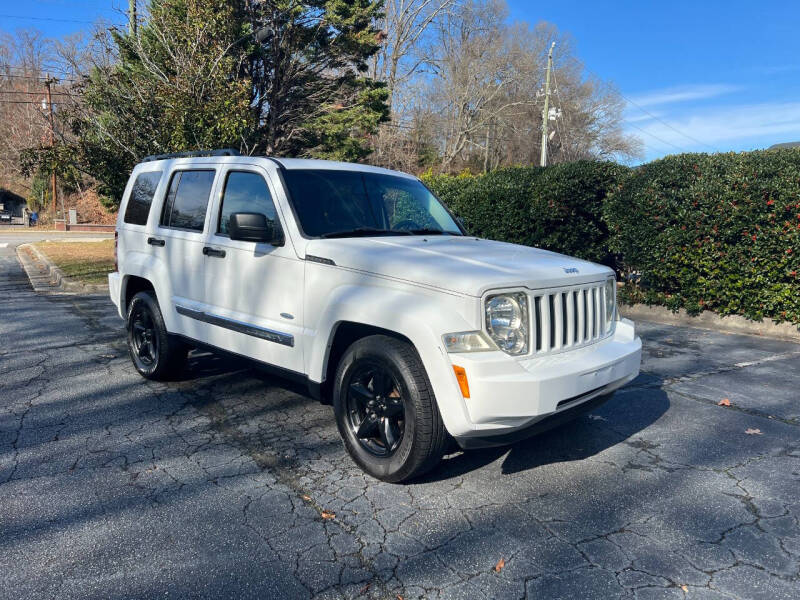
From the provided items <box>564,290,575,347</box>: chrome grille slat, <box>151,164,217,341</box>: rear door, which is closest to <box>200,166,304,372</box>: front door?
<box>151,164,217,341</box>: rear door

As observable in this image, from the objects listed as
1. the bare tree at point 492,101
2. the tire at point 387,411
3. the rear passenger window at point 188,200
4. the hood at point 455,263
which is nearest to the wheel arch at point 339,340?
the tire at point 387,411

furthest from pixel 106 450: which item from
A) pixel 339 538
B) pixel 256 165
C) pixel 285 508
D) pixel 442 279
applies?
pixel 442 279

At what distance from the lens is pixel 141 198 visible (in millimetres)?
5688

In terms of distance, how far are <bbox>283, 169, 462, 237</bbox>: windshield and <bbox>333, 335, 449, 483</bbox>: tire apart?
3.39ft

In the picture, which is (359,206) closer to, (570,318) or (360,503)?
(570,318)

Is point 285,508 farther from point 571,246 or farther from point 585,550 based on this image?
point 571,246

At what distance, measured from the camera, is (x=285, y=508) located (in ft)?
10.6

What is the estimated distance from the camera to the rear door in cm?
483

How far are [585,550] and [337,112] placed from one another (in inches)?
757

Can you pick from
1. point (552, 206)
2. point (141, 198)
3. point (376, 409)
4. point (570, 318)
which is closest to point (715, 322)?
point (552, 206)

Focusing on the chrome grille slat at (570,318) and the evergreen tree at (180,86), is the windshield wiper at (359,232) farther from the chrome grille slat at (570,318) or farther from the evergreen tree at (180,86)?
the evergreen tree at (180,86)

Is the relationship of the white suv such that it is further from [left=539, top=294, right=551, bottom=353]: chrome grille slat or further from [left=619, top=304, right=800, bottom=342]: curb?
[left=619, top=304, right=800, bottom=342]: curb

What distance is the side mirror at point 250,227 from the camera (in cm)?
388

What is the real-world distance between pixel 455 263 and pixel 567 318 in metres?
0.74
